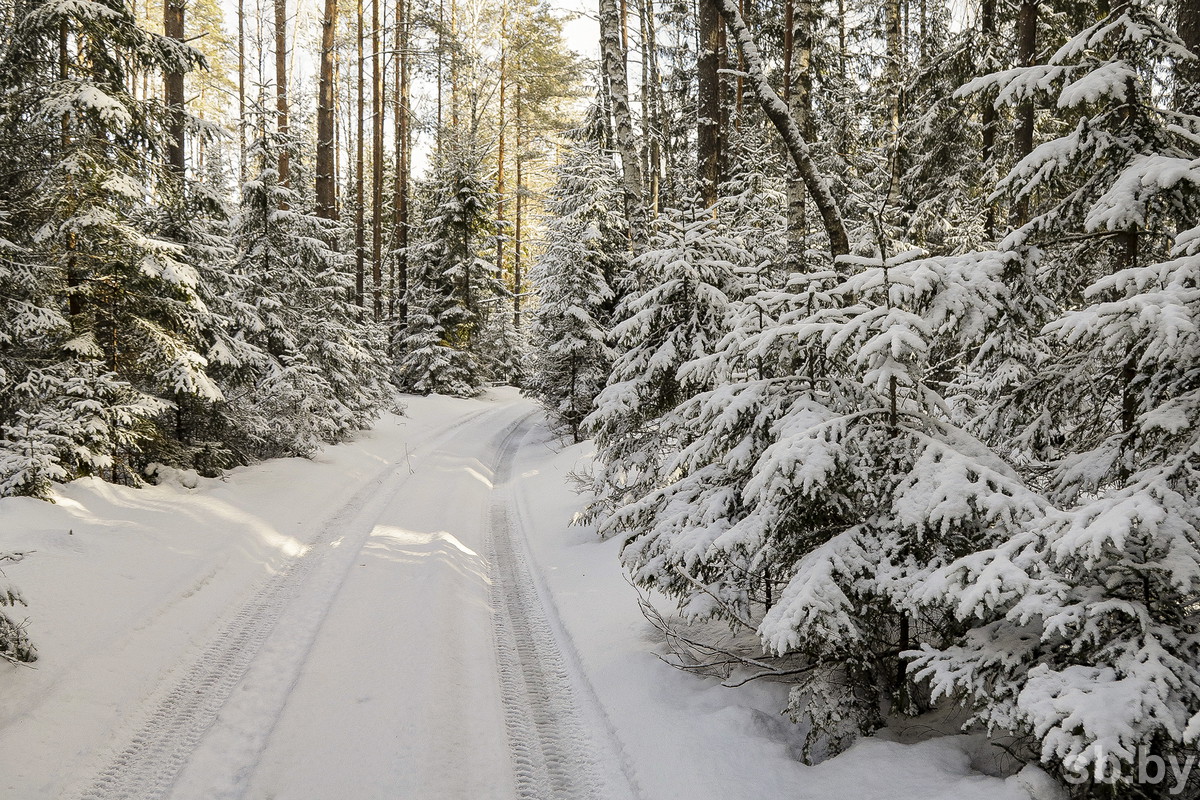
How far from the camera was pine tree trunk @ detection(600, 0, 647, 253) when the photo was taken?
11227 millimetres

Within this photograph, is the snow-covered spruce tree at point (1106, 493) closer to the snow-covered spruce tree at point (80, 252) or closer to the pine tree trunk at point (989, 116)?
the pine tree trunk at point (989, 116)

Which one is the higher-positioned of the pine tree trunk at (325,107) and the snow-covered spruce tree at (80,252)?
the pine tree trunk at (325,107)

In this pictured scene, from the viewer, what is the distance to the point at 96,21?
8.20 m

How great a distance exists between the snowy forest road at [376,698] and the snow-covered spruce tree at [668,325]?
1.74m

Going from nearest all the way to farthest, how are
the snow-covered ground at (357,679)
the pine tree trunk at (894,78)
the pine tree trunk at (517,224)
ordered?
the snow-covered ground at (357,679) → the pine tree trunk at (894,78) → the pine tree trunk at (517,224)

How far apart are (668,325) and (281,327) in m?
9.68

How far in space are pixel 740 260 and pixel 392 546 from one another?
19.2 ft

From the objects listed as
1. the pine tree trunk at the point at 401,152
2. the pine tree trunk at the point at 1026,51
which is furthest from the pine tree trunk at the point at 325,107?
the pine tree trunk at the point at 1026,51

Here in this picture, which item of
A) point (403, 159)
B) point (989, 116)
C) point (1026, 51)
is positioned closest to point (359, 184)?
point (403, 159)

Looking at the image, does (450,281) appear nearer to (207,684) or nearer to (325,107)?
(325,107)

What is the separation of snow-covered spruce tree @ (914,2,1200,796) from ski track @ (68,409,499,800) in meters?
4.70

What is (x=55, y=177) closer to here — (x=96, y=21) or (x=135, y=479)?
(x=96, y=21)

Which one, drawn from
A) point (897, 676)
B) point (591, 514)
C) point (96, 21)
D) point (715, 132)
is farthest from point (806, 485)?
point (715, 132)

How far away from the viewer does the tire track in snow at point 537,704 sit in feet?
13.5
